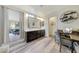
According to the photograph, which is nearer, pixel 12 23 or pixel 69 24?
pixel 12 23

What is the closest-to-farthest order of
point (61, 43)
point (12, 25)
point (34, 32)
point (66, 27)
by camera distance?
point (12, 25) → point (66, 27) → point (61, 43) → point (34, 32)

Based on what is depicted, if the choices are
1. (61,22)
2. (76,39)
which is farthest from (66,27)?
(76,39)

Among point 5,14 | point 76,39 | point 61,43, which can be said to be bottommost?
point 61,43

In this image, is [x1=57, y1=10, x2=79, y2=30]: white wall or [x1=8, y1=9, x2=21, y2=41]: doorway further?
[x1=57, y1=10, x2=79, y2=30]: white wall

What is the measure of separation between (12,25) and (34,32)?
9.81 feet

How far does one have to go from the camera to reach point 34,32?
18.2ft

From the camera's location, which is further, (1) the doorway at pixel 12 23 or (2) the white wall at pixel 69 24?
(2) the white wall at pixel 69 24

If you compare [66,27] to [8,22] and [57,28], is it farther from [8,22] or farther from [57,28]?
[8,22]

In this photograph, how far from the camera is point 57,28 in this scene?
2.83m
